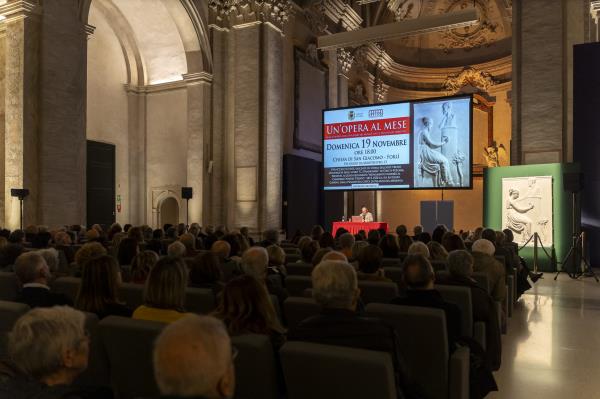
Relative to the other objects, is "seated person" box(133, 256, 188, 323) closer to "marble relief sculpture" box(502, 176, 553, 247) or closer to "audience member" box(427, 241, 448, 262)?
"audience member" box(427, 241, 448, 262)

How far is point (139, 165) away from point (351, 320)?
15525 mm

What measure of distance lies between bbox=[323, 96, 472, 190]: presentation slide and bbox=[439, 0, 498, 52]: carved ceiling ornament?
37.9 feet

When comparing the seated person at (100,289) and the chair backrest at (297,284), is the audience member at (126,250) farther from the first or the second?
the seated person at (100,289)

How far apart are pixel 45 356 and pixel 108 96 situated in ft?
50.8

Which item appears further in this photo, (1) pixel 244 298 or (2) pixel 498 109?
(2) pixel 498 109

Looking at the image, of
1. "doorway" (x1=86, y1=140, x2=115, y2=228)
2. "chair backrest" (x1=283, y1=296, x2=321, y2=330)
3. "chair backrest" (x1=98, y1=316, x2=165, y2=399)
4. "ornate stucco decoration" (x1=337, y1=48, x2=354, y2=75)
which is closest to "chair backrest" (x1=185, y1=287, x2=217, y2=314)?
"chair backrest" (x1=283, y1=296, x2=321, y2=330)

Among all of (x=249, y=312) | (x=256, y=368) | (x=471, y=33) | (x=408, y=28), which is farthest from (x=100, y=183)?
(x=471, y=33)

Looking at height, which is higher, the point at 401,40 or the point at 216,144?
the point at 401,40

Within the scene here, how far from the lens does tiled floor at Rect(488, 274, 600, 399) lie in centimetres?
341

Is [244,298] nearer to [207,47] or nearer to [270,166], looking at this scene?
[270,166]

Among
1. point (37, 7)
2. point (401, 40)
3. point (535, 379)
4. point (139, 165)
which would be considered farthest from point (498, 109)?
point (535, 379)

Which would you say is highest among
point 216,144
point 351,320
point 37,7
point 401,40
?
point 401,40

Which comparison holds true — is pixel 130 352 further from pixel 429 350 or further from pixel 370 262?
pixel 370 262

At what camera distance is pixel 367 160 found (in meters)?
11.9
